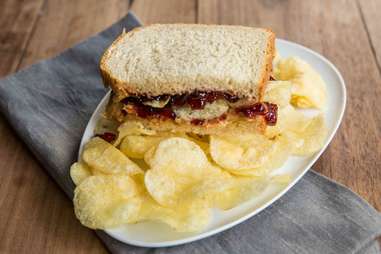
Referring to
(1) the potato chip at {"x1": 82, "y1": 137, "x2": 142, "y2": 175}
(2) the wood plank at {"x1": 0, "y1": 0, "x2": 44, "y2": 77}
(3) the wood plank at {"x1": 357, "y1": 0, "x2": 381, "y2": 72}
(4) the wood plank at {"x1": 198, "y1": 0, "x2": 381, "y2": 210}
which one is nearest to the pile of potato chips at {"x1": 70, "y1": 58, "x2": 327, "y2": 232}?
(1) the potato chip at {"x1": 82, "y1": 137, "x2": 142, "y2": 175}

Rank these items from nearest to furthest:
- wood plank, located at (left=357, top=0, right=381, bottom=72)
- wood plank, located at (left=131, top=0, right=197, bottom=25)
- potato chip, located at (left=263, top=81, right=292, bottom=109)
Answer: potato chip, located at (left=263, top=81, right=292, bottom=109), wood plank, located at (left=357, top=0, right=381, bottom=72), wood plank, located at (left=131, top=0, right=197, bottom=25)

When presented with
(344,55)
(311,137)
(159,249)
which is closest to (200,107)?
(311,137)

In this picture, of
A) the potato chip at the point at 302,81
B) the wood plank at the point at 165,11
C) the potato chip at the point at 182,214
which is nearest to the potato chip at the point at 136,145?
the potato chip at the point at 182,214

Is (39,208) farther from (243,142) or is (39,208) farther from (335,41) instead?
(335,41)

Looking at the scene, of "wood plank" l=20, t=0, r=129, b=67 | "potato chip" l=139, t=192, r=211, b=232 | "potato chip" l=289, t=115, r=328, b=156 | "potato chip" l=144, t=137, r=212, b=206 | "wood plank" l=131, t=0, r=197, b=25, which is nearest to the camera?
"potato chip" l=139, t=192, r=211, b=232

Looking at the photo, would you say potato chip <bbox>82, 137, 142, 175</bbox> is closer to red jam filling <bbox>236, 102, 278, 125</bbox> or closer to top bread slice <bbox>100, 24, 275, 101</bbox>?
top bread slice <bbox>100, 24, 275, 101</bbox>

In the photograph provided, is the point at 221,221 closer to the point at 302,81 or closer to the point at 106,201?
the point at 106,201

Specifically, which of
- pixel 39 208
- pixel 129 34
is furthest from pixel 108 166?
pixel 129 34
